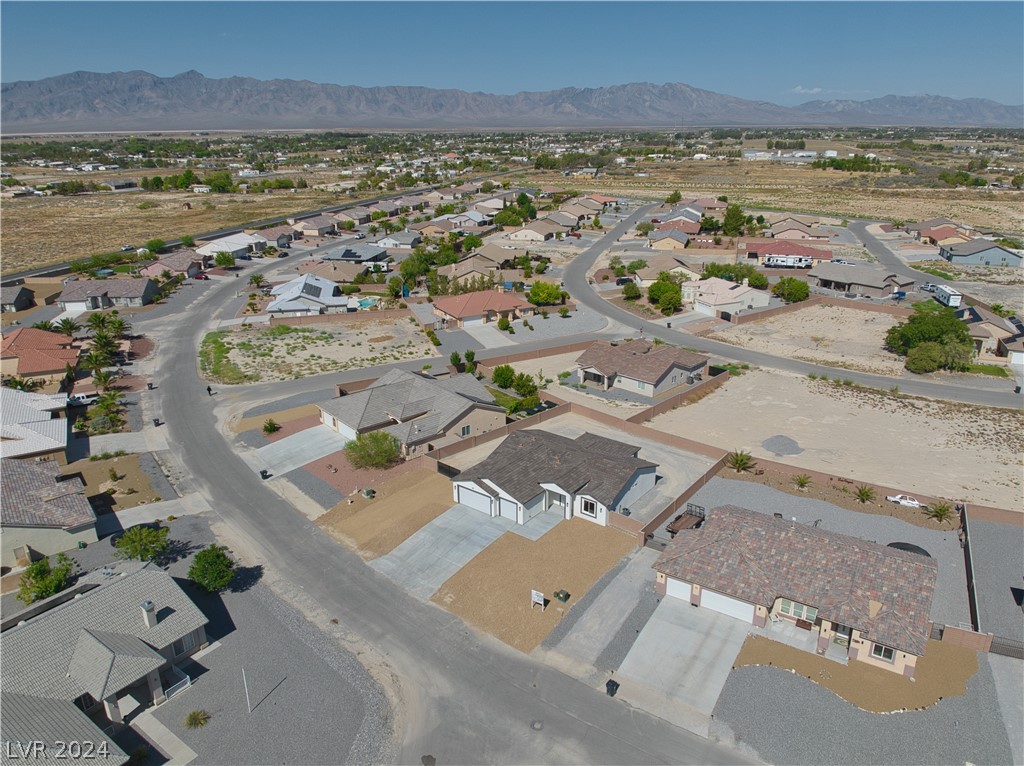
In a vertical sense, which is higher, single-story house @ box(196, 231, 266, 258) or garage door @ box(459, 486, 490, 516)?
single-story house @ box(196, 231, 266, 258)

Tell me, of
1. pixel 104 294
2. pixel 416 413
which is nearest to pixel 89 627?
pixel 416 413

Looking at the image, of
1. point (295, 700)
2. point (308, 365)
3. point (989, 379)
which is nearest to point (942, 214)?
point (989, 379)

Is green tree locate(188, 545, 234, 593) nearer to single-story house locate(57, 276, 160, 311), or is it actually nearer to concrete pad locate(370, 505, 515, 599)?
concrete pad locate(370, 505, 515, 599)

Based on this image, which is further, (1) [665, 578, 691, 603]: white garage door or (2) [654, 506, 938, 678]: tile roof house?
(1) [665, 578, 691, 603]: white garage door

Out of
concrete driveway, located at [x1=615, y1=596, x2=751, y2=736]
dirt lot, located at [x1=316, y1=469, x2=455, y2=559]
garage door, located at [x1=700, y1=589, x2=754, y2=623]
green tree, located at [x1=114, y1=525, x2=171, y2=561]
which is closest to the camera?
concrete driveway, located at [x1=615, y1=596, x2=751, y2=736]

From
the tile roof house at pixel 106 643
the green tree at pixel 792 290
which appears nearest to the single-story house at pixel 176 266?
the tile roof house at pixel 106 643

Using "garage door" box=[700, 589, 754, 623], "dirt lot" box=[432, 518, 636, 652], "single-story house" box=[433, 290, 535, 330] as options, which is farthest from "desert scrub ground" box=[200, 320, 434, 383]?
"garage door" box=[700, 589, 754, 623]

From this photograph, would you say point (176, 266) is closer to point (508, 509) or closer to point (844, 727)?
point (508, 509)
